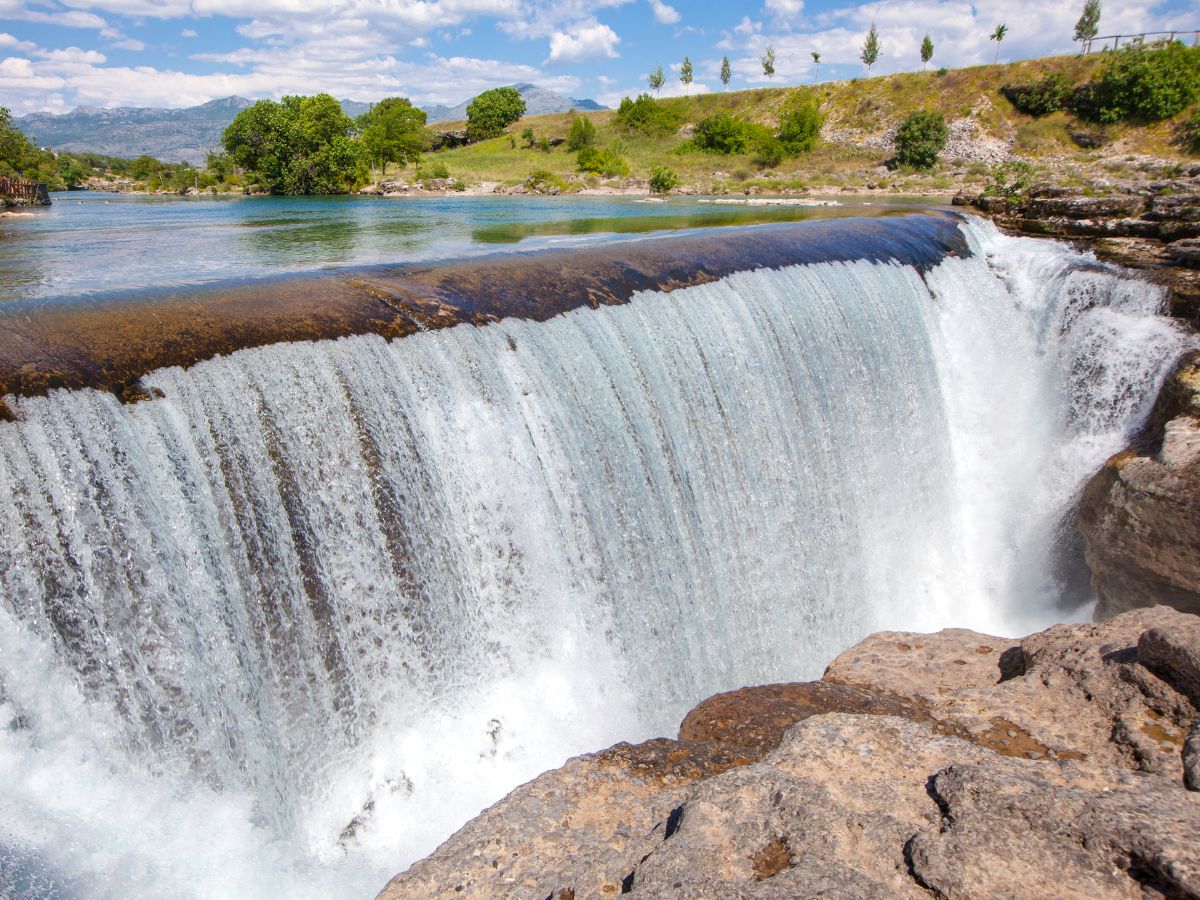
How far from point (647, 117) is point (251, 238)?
5044 centimetres

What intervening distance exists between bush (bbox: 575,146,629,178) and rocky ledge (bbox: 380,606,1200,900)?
39872 millimetres

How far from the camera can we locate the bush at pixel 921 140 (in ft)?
141

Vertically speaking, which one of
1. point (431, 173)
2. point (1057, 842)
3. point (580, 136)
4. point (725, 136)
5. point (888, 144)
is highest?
point (580, 136)

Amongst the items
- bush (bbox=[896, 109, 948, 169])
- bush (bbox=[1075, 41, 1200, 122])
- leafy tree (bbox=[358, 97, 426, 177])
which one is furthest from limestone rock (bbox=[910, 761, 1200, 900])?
bush (bbox=[1075, 41, 1200, 122])

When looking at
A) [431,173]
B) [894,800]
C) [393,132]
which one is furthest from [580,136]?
[894,800]

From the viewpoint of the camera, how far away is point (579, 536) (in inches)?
250

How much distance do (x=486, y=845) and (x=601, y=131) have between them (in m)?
62.8

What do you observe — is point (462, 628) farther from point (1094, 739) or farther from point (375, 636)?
point (1094, 739)

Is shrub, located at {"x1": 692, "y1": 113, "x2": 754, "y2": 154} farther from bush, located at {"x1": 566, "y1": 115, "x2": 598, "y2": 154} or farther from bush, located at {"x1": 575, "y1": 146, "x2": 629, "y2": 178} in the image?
bush, located at {"x1": 575, "y1": 146, "x2": 629, "y2": 178}

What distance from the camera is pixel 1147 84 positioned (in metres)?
40.6

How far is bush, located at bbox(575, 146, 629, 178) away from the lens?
42.3 metres

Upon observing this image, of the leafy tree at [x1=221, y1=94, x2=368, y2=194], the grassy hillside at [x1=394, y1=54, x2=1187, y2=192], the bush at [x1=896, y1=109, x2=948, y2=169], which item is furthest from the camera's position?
the bush at [x1=896, y1=109, x2=948, y2=169]

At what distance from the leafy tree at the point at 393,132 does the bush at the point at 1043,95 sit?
36341 mm

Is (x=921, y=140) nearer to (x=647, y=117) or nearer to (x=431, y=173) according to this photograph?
(x=647, y=117)
